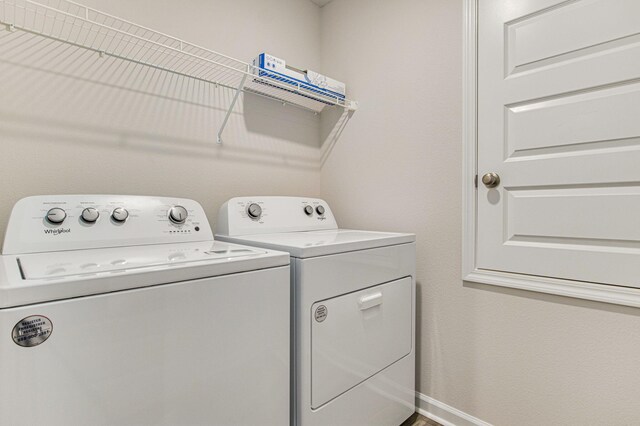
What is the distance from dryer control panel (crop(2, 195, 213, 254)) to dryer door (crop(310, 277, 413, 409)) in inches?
23.8

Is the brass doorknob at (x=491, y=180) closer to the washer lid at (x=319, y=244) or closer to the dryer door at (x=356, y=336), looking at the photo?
the washer lid at (x=319, y=244)

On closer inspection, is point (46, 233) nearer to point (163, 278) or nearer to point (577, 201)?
point (163, 278)

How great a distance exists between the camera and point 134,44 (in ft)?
4.49

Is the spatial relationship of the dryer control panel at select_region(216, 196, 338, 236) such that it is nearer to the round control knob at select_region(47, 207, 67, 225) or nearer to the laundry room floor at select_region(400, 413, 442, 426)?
the round control knob at select_region(47, 207, 67, 225)

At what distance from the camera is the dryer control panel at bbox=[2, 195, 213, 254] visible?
1.02 m

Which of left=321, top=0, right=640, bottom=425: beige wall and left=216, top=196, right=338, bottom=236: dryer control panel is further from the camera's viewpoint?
left=216, top=196, right=338, bottom=236: dryer control panel

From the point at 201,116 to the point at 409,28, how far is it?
113 cm

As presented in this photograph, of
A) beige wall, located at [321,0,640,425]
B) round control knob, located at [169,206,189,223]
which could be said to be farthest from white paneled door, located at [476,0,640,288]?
round control knob, located at [169,206,189,223]

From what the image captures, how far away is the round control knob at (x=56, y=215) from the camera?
41.4 inches

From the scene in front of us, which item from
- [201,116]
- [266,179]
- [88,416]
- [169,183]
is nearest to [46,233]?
[169,183]

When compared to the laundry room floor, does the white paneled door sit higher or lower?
higher

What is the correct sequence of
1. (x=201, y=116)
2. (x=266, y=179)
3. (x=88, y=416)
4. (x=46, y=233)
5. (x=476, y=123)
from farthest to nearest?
1. (x=266, y=179)
2. (x=201, y=116)
3. (x=476, y=123)
4. (x=46, y=233)
5. (x=88, y=416)

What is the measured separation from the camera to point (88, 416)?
0.67 metres

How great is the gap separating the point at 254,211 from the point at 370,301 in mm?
671
